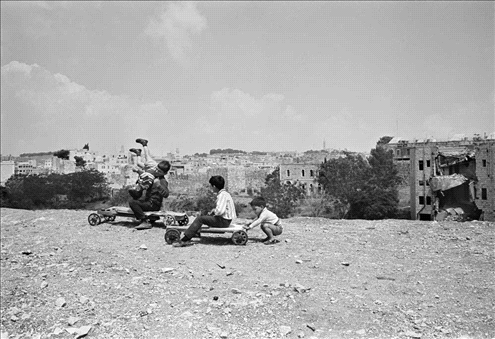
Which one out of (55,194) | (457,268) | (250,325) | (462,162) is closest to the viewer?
(250,325)

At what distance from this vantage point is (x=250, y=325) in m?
→ 5.50

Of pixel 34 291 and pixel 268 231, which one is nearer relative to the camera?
pixel 34 291

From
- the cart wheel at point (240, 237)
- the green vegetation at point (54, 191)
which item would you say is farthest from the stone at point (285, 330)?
Answer: the green vegetation at point (54, 191)

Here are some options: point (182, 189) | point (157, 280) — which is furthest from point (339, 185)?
point (157, 280)

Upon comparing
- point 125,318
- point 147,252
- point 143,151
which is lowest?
point 125,318

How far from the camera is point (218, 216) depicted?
855cm

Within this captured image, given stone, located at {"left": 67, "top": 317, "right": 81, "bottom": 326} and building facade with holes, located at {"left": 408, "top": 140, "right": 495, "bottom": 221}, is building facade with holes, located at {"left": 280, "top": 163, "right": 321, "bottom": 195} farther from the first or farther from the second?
stone, located at {"left": 67, "top": 317, "right": 81, "bottom": 326}

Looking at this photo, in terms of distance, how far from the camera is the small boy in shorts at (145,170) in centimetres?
1052

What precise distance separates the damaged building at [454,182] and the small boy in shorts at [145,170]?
21704 mm

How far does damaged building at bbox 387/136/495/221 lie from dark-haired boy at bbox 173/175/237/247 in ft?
72.5

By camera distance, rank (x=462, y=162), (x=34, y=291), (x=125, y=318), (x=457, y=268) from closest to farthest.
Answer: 1. (x=125, y=318)
2. (x=457, y=268)
3. (x=34, y=291)
4. (x=462, y=162)

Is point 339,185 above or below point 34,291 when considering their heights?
above

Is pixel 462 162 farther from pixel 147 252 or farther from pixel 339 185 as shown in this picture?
pixel 147 252

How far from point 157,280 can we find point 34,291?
2.25 m
